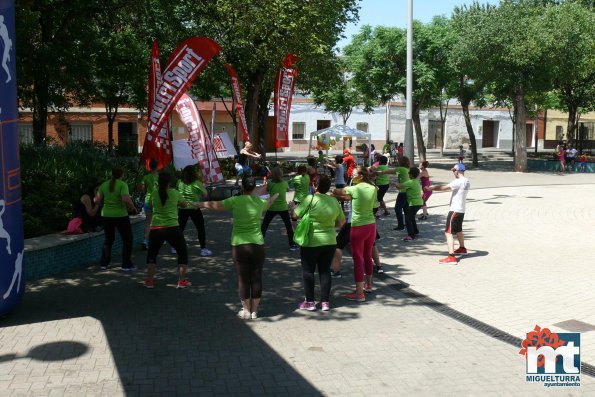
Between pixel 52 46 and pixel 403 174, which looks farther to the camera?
pixel 52 46

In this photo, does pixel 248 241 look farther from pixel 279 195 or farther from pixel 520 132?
pixel 520 132

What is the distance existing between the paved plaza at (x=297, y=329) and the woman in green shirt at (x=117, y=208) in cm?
46

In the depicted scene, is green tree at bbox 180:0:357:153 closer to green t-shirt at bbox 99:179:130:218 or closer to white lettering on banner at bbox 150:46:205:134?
white lettering on banner at bbox 150:46:205:134

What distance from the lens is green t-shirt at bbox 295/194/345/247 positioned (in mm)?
7211

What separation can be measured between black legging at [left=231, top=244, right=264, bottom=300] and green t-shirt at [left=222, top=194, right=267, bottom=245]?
67 millimetres

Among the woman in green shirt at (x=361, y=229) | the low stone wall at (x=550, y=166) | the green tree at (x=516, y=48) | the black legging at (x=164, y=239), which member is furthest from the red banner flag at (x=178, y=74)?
the low stone wall at (x=550, y=166)

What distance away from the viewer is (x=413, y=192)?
39.4ft

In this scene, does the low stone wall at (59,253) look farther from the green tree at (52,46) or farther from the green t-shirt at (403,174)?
the green tree at (52,46)

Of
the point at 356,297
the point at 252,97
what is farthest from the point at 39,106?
the point at 356,297

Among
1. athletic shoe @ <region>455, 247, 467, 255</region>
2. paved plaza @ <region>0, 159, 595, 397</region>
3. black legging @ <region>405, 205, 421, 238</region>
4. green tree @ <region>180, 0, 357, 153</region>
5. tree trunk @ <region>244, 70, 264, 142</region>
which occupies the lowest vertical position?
paved plaza @ <region>0, 159, 595, 397</region>

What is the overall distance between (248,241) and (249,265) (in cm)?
29

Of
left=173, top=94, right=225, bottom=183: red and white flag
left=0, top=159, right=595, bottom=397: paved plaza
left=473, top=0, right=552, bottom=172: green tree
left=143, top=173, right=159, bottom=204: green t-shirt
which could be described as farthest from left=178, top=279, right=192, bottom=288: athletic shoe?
left=473, top=0, right=552, bottom=172: green tree

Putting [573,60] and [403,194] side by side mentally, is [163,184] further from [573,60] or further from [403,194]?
[573,60]

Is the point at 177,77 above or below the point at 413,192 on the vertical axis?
above
